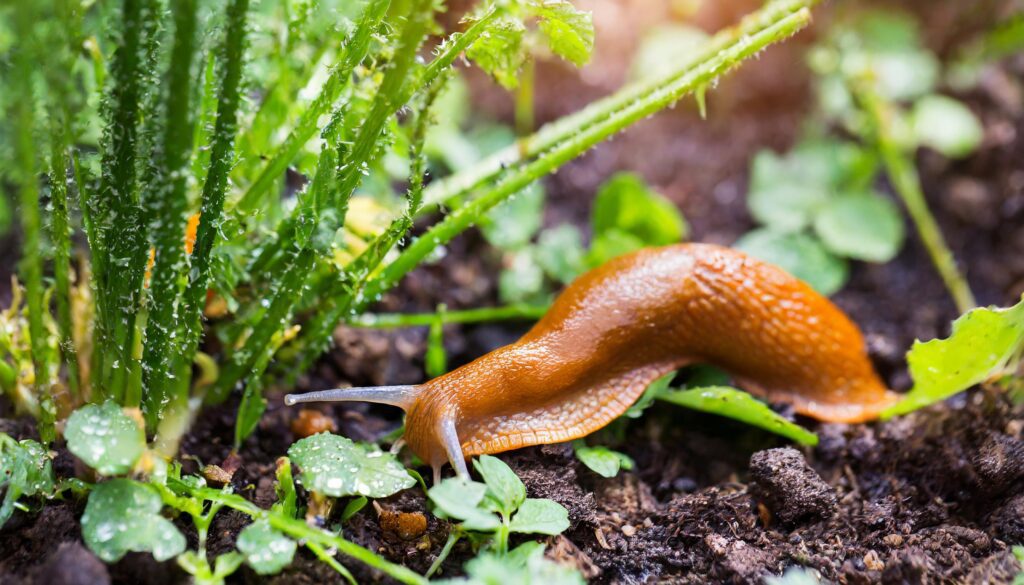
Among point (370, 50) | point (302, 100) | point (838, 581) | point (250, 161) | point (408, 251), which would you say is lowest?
point (838, 581)

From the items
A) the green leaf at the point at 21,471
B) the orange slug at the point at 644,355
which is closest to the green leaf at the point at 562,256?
the orange slug at the point at 644,355

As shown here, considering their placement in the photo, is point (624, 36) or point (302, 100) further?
point (624, 36)

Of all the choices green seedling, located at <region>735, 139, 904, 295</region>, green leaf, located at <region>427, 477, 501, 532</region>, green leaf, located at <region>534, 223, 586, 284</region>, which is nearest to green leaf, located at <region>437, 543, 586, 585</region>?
green leaf, located at <region>427, 477, 501, 532</region>

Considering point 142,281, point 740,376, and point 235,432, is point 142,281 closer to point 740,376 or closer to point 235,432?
point 235,432

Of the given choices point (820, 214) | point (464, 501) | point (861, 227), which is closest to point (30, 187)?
point (464, 501)

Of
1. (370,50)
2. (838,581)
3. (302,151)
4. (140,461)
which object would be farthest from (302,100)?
(838,581)

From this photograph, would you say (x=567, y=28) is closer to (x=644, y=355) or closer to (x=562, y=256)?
(x=644, y=355)

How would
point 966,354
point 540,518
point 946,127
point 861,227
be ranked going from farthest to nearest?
1. point 946,127
2. point 861,227
3. point 966,354
4. point 540,518
